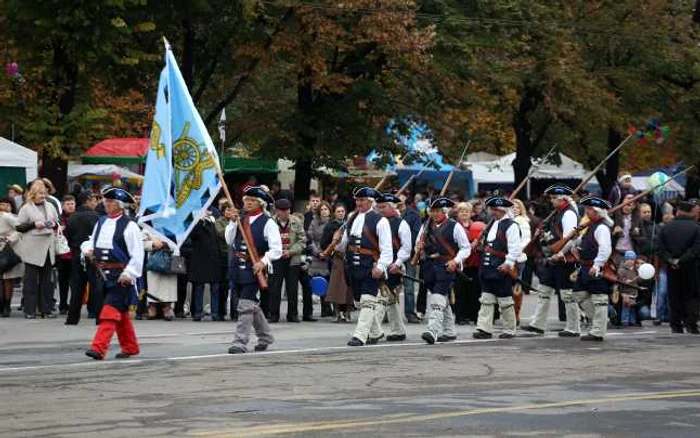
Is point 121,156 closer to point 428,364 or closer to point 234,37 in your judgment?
point 234,37

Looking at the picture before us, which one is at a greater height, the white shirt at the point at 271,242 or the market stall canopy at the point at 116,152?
the market stall canopy at the point at 116,152

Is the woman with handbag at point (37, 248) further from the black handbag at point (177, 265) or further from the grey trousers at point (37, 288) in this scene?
the black handbag at point (177, 265)

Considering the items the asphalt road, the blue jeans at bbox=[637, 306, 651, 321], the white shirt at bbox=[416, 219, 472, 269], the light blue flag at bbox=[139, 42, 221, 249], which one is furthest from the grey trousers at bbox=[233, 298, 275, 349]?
the blue jeans at bbox=[637, 306, 651, 321]

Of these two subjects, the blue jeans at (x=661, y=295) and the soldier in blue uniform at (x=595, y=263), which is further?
the blue jeans at (x=661, y=295)

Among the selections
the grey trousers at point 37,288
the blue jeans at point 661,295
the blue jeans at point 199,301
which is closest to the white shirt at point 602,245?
the blue jeans at point 661,295

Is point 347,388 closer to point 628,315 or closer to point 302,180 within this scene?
point 628,315

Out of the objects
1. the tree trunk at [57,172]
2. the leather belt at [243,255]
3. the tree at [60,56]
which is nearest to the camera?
the leather belt at [243,255]

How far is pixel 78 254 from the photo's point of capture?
71.9 feet

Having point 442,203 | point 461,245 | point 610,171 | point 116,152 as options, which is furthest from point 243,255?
point 610,171

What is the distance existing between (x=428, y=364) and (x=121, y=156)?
21179 mm

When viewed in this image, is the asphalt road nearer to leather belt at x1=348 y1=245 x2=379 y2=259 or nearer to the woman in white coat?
leather belt at x1=348 y1=245 x2=379 y2=259

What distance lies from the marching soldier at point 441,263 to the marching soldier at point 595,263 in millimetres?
1542

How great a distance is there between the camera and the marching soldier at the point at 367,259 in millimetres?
18609

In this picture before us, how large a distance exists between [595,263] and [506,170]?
28.0 m
